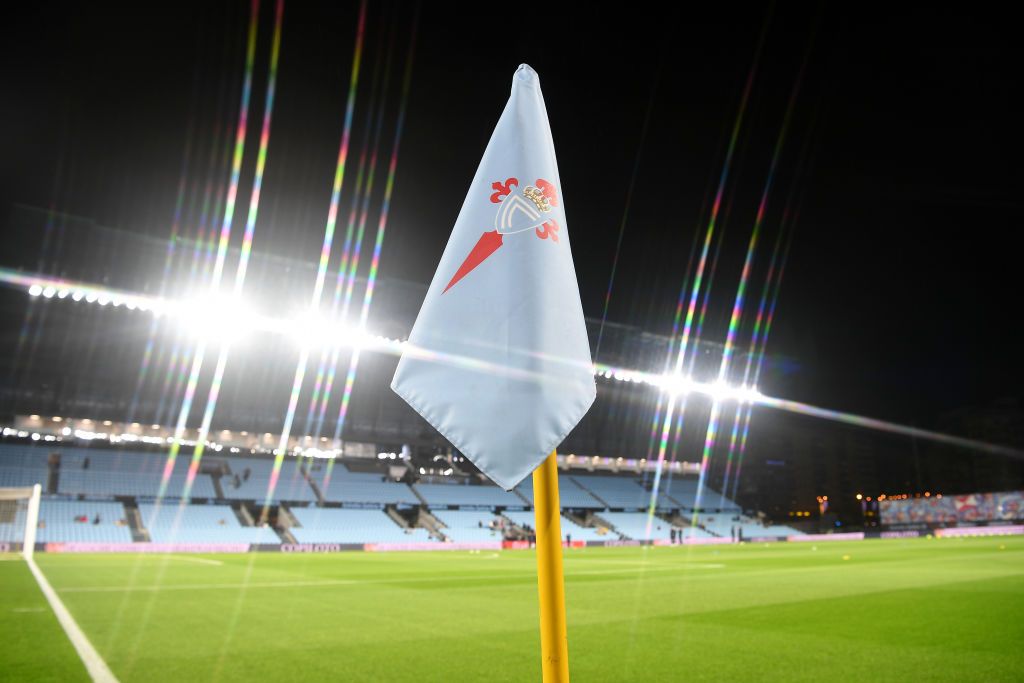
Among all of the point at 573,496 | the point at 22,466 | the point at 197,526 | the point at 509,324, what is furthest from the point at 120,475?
the point at 509,324

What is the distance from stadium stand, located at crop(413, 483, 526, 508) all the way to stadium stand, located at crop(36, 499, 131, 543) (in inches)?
663

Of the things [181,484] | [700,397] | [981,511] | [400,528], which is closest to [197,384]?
[181,484]

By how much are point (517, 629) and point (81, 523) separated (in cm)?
2995

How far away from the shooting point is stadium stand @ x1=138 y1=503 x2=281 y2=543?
30.3m

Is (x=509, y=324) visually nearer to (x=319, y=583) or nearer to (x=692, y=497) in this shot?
(x=319, y=583)

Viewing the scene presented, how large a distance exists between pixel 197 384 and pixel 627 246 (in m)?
22.4

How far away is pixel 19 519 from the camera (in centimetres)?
2570

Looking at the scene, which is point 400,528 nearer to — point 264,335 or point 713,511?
point 264,335

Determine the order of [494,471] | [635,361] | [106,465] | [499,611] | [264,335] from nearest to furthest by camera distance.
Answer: [494,471]
[499,611]
[264,335]
[106,465]
[635,361]

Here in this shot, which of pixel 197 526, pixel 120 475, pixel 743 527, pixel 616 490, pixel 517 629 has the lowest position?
pixel 197 526

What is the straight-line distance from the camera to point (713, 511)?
48.2m

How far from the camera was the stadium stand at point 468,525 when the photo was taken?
36.9 metres

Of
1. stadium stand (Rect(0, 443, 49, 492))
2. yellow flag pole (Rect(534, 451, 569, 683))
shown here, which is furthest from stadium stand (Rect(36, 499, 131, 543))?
yellow flag pole (Rect(534, 451, 569, 683))

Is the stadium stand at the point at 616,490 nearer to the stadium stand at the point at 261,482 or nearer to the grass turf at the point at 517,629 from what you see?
the stadium stand at the point at 261,482
